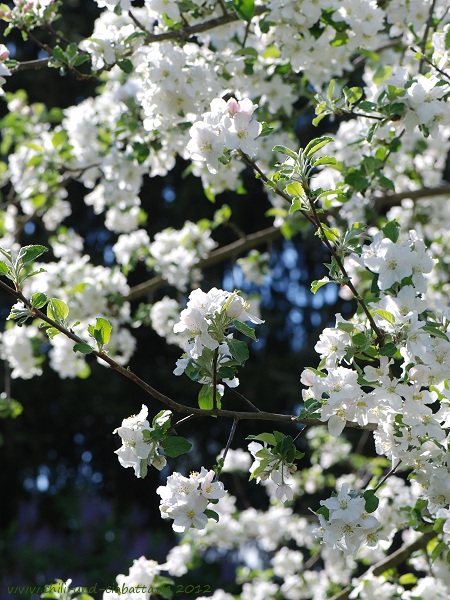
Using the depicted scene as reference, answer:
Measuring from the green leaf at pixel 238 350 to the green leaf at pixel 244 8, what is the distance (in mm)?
1118

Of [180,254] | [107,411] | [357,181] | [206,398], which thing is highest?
[206,398]

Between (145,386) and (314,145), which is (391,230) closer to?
(314,145)

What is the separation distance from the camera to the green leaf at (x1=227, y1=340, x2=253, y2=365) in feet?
4.60

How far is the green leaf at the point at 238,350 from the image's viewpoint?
140cm

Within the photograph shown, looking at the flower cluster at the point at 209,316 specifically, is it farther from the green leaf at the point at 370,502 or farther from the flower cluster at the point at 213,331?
the green leaf at the point at 370,502

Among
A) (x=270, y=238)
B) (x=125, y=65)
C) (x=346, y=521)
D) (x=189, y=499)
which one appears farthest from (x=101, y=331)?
(x=270, y=238)

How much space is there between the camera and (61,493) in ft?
27.8

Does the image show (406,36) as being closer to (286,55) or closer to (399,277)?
(286,55)

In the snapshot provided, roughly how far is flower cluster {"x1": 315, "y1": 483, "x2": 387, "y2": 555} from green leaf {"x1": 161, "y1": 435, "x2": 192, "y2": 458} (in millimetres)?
264

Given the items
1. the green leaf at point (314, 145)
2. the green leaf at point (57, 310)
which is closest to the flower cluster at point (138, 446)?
the green leaf at point (57, 310)

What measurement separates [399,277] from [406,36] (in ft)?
4.43

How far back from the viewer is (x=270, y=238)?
11.0ft

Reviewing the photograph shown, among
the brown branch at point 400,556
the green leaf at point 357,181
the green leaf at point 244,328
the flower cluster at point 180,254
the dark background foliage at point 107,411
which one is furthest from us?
the dark background foliage at point 107,411

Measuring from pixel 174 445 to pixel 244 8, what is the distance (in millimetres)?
1270
